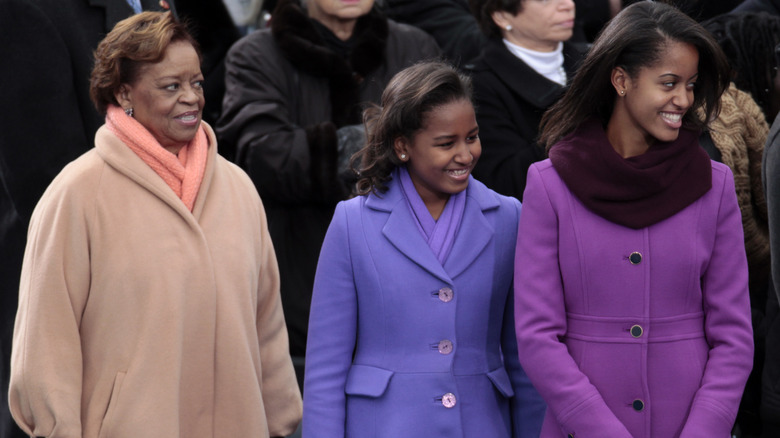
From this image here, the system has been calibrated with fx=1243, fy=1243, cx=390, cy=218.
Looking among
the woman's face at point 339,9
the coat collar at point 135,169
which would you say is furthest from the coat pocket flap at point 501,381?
the woman's face at point 339,9

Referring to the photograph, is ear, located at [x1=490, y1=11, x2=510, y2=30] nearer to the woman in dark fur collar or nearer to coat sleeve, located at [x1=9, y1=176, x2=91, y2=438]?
the woman in dark fur collar

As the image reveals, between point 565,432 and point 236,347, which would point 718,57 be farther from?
point 236,347

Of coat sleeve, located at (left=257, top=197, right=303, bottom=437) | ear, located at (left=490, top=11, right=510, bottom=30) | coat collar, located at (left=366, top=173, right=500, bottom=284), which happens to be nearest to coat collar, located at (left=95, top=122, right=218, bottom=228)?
coat sleeve, located at (left=257, top=197, right=303, bottom=437)

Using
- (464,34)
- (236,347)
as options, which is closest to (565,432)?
(236,347)

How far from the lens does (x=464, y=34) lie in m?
6.15

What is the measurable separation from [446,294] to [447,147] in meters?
0.44

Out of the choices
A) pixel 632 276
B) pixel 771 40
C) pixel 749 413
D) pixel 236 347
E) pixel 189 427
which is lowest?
pixel 749 413

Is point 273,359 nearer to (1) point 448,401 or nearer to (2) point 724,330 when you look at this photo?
(1) point 448,401

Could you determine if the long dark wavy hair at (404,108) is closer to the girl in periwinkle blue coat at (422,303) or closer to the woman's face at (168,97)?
the girl in periwinkle blue coat at (422,303)

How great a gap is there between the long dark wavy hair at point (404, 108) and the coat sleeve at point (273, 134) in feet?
4.74

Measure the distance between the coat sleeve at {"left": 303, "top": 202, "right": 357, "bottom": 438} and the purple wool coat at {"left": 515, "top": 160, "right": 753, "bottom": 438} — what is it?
21.0 inches

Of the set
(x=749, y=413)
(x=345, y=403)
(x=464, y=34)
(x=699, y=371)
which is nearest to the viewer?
(x=699, y=371)

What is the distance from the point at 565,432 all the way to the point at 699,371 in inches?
16.3

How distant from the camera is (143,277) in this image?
3799mm
